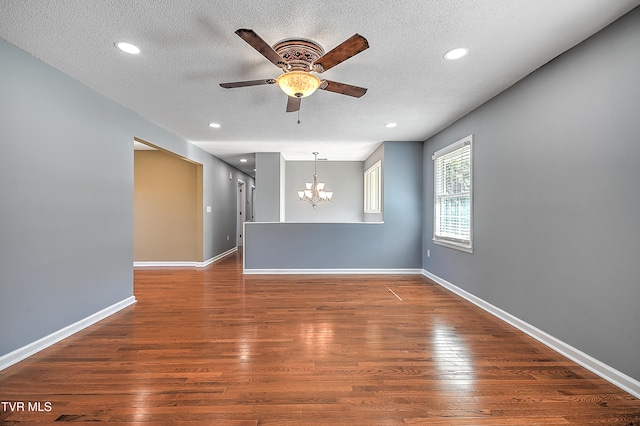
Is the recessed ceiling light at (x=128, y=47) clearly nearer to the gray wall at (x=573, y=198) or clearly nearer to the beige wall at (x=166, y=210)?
the gray wall at (x=573, y=198)

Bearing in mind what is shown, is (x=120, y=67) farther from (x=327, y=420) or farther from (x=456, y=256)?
(x=456, y=256)

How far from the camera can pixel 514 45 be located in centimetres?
216

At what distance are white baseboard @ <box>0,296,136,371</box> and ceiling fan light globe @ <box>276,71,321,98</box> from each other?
2944 millimetres

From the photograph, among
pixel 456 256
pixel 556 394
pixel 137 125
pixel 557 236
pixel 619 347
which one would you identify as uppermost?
pixel 137 125

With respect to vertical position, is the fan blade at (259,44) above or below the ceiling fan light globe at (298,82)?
above

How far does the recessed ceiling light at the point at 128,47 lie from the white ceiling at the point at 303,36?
2.0 inches

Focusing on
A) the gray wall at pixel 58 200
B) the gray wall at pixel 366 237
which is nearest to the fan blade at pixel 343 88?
the gray wall at pixel 58 200

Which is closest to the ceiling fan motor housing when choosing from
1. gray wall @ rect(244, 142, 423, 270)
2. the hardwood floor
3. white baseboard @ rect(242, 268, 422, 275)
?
the hardwood floor

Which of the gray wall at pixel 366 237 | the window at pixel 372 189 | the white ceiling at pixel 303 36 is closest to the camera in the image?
the white ceiling at pixel 303 36

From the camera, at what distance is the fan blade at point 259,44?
1.64m

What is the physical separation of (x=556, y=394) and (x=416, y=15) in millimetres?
2636

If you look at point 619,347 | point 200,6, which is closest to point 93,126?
point 200,6

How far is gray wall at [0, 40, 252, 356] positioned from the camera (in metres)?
2.17

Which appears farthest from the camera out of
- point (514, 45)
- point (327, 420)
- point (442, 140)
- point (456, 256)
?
point (442, 140)
